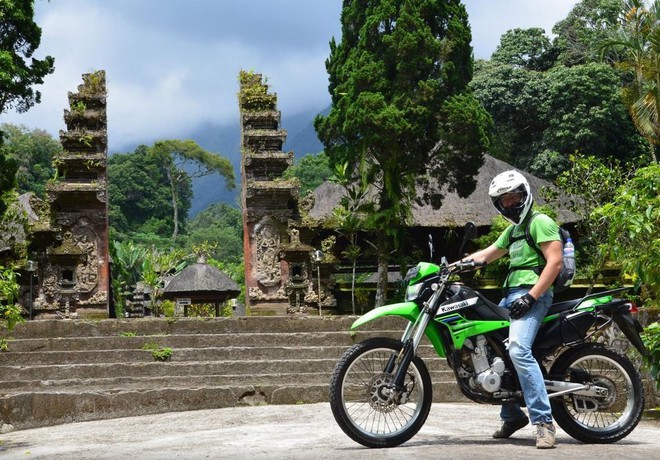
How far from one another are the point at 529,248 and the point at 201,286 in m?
20.9

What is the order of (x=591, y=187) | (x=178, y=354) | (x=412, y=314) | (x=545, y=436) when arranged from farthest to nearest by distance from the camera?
(x=591, y=187) < (x=178, y=354) < (x=412, y=314) < (x=545, y=436)

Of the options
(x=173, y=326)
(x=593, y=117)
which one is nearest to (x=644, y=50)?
(x=593, y=117)

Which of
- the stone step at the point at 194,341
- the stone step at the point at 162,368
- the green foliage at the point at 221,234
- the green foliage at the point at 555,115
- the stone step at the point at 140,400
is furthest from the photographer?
the green foliage at the point at 221,234

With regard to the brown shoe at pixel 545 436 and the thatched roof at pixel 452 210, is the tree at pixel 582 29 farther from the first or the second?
the brown shoe at pixel 545 436

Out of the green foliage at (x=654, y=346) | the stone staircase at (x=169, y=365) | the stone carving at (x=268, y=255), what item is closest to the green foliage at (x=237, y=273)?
the stone carving at (x=268, y=255)

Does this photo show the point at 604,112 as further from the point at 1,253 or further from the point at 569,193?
the point at 1,253

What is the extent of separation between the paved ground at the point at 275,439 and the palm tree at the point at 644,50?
51.1 ft

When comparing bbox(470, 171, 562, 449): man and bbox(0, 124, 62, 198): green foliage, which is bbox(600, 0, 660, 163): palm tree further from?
bbox(0, 124, 62, 198): green foliage

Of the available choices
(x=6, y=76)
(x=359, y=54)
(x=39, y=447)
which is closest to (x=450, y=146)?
(x=359, y=54)

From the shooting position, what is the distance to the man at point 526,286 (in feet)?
19.7

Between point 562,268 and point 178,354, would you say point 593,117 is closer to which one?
point 178,354

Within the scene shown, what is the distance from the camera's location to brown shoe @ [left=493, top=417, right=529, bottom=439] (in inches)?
253

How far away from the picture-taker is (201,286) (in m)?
26.5

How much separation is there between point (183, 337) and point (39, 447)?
16.9ft
